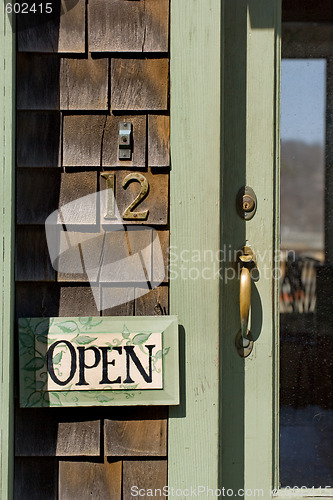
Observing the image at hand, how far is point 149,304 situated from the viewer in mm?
1295

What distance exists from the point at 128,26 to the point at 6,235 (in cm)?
61

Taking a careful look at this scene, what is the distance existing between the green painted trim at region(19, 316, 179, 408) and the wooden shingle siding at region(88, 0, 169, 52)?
0.69 metres

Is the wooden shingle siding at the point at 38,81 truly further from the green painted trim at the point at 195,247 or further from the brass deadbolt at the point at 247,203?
the brass deadbolt at the point at 247,203

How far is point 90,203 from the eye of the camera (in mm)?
1287

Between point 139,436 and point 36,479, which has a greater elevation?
point 139,436

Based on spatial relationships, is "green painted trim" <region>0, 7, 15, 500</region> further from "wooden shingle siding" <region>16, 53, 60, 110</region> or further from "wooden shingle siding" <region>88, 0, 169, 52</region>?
"wooden shingle siding" <region>88, 0, 169, 52</region>

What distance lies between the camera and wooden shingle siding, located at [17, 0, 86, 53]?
1269 millimetres

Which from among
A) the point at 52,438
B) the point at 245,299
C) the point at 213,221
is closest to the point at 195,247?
the point at 213,221

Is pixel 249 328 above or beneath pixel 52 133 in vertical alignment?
beneath

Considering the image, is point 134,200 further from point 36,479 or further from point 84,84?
point 36,479

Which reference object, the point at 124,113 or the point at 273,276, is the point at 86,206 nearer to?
the point at 124,113

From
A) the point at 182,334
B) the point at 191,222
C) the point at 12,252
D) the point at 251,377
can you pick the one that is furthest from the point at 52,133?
the point at 251,377

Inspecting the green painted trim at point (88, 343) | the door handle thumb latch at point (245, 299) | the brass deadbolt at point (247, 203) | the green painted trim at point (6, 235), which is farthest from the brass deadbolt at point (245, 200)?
the green painted trim at point (6, 235)

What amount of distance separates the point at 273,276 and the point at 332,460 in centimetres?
56
